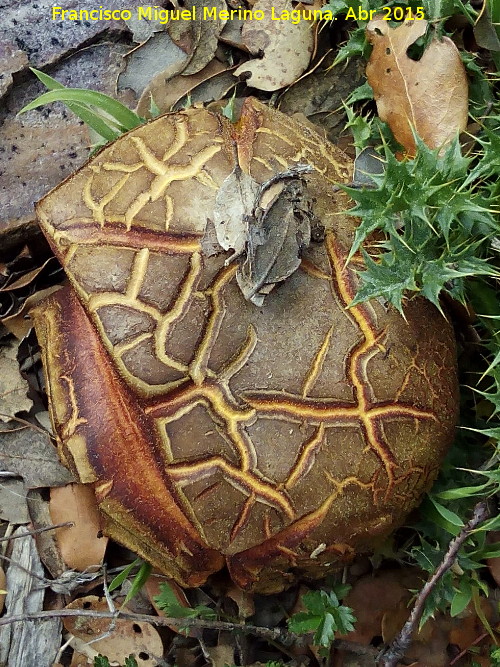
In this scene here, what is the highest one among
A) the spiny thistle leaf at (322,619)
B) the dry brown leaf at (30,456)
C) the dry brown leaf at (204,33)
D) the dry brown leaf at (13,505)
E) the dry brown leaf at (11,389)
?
the dry brown leaf at (204,33)

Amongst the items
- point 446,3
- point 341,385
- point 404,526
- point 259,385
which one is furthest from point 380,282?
point 446,3

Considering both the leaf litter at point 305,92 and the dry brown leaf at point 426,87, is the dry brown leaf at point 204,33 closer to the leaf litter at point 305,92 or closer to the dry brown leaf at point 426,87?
the leaf litter at point 305,92

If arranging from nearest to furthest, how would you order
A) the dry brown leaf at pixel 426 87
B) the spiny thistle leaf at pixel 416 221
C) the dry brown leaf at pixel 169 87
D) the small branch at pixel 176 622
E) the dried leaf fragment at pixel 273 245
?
the dried leaf fragment at pixel 273 245, the spiny thistle leaf at pixel 416 221, the small branch at pixel 176 622, the dry brown leaf at pixel 426 87, the dry brown leaf at pixel 169 87

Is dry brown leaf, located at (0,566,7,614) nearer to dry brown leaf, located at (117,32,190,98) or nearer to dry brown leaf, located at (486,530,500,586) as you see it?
dry brown leaf, located at (486,530,500,586)

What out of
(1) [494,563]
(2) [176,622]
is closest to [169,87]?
(2) [176,622]

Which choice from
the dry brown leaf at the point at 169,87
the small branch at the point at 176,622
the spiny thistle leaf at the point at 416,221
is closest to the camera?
the spiny thistle leaf at the point at 416,221

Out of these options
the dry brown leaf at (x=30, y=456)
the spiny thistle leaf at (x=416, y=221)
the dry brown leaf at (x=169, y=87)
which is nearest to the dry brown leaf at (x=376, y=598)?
the spiny thistle leaf at (x=416, y=221)

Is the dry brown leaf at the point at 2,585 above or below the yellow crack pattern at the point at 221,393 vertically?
below

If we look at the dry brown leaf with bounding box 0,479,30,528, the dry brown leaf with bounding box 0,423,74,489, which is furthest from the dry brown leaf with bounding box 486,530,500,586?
the dry brown leaf with bounding box 0,479,30,528
